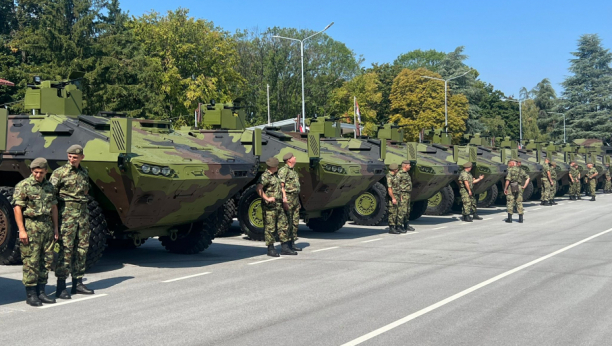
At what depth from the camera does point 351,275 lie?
8969 mm

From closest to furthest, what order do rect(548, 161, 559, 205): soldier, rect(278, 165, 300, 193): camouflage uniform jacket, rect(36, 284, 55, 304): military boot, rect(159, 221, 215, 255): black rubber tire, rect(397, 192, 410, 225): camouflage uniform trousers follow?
rect(36, 284, 55, 304): military boot → rect(159, 221, 215, 255): black rubber tire → rect(278, 165, 300, 193): camouflage uniform jacket → rect(397, 192, 410, 225): camouflage uniform trousers → rect(548, 161, 559, 205): soldier

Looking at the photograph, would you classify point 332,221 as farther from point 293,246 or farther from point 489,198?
point 489,198

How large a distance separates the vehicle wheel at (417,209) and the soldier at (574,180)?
43.3 ft

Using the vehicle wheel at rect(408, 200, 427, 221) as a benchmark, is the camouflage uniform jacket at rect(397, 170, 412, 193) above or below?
above

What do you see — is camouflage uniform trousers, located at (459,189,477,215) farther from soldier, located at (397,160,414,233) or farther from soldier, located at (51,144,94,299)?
soldier, located at (51,144,94,299)

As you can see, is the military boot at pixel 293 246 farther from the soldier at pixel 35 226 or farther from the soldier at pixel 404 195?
the soldier at pixel 35 226

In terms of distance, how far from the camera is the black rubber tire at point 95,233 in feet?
29.2

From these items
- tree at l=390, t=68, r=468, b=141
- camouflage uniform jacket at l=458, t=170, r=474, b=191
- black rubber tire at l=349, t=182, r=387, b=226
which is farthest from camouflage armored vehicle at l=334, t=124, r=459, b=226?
tree at l=390, t=68, r=468, b=141

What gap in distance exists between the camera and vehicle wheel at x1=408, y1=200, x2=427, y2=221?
1833cm

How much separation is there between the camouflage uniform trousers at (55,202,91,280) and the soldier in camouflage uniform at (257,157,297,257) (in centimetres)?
365

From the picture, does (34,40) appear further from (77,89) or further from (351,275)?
(351,275)

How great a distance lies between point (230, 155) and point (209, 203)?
1.02 m

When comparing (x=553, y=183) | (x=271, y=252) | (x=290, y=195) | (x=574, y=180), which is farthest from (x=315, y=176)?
(x=574, y=180)

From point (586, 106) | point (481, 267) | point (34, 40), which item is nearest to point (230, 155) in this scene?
point (481, 267)
